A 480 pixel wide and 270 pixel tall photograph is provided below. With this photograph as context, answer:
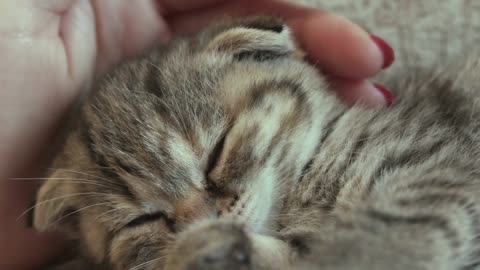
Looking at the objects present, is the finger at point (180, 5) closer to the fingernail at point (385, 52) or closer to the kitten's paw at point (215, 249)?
the fingernail at point (385, 52)

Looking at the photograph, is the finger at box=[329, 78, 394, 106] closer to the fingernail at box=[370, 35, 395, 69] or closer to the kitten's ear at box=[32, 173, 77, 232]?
the fingernail at box=[370, 35, 395, 69]

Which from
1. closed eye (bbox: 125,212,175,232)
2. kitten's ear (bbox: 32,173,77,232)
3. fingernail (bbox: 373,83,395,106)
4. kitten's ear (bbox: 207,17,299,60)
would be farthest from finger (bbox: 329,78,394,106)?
kitten's ear (bbox: 32,173,77,232)

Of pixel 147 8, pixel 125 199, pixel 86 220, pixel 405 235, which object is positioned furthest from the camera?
pixel 147 8

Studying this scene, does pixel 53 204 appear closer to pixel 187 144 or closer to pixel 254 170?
pixel 187 144

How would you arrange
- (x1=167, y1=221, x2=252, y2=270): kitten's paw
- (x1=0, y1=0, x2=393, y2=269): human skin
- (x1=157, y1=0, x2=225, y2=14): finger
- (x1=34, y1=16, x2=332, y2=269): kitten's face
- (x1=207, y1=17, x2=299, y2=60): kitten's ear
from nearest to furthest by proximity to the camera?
(x1=167, y1=221, x2=252, y2=270): kitten's paw < (x1=34, y1=16, x2=332, y2=269): kitten's face < (x1=207, y1=17, x2=299, y2=60): kitten's ear < (x1=0, y1=0, x2=393, y2=269): human skin < (x1=157, y1=0, x2=225, y2=14): finger

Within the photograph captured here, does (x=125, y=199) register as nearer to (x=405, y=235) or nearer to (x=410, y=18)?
(x=405, y=235)

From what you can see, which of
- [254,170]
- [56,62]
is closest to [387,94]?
[254,170]

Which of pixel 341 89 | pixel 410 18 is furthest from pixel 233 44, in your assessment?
pixel 410 18
